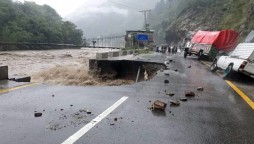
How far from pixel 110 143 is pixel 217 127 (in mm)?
2093

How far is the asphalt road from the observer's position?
5.23 metres

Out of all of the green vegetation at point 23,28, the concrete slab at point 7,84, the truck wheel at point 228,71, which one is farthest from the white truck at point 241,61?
the green vegetation at point 23,28

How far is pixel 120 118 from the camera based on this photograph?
637 centimetres

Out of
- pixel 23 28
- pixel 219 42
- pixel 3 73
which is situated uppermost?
pixel 23 28

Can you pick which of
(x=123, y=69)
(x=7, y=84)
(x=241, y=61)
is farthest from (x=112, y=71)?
(x=7, y=84)

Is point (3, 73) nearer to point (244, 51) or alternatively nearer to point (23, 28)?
point (244, 51)

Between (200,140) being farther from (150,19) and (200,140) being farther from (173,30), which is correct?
(150,19)

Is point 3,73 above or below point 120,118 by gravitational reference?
above

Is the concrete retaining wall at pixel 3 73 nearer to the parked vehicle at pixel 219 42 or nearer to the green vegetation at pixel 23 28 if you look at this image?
the parked vehicle at pixel 219 42

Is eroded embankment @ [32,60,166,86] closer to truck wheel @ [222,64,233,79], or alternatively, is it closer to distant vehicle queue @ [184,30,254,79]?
distant vehicle queue @ [184,30,254,79]

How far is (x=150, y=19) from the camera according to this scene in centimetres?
17625

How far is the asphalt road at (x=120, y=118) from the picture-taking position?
5.23m

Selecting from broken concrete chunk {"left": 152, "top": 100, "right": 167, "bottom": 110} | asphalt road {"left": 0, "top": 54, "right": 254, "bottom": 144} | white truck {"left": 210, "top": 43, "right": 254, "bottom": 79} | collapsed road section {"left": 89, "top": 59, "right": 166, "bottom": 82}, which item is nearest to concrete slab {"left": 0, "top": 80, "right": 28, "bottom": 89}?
asphalt road {"left": 0, "top": 54, "right": 254, "bottom": 144}

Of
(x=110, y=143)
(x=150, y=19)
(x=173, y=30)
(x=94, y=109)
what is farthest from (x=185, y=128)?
(x=150, y=19)
